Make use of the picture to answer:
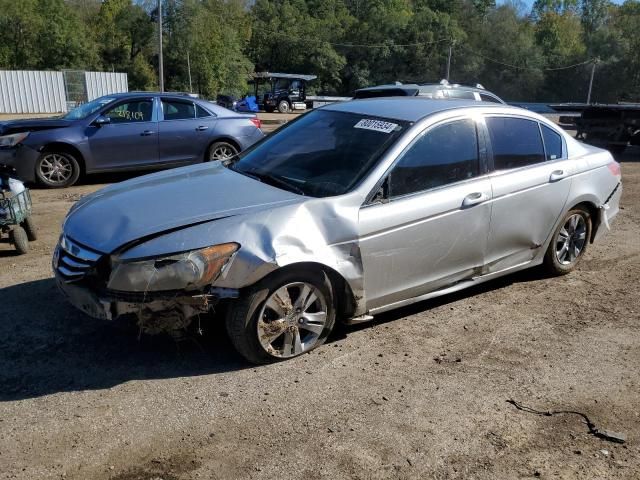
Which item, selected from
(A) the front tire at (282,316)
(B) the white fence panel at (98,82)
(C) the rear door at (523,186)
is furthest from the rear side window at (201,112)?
(B) the white fence panel at (98,82)

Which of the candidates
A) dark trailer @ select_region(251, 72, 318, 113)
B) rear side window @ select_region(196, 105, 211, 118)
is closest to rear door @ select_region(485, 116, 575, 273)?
rear side window @ select_region(196, 105, 211, 118)

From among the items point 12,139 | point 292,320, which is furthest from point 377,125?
point 12,139

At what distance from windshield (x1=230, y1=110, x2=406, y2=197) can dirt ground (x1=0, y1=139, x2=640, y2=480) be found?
45.2 inches

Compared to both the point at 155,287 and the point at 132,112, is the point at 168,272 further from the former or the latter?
the point at 132,112

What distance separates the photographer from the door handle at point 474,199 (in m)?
4.43

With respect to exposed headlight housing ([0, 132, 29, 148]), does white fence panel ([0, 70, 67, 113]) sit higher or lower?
higher

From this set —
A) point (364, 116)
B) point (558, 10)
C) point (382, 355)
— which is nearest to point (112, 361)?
point (382, 355)

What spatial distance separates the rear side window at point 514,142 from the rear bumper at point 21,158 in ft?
24.0

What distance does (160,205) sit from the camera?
12.8 ft

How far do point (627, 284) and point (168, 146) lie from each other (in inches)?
287

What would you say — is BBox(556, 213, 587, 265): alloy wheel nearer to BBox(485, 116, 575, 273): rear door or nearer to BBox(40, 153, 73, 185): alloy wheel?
BBox(485, 116, 575, 273): rear door

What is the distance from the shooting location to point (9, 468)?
283 centimetres

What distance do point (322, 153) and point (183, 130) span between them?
20.4 feet

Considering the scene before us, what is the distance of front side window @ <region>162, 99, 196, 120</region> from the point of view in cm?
1009
